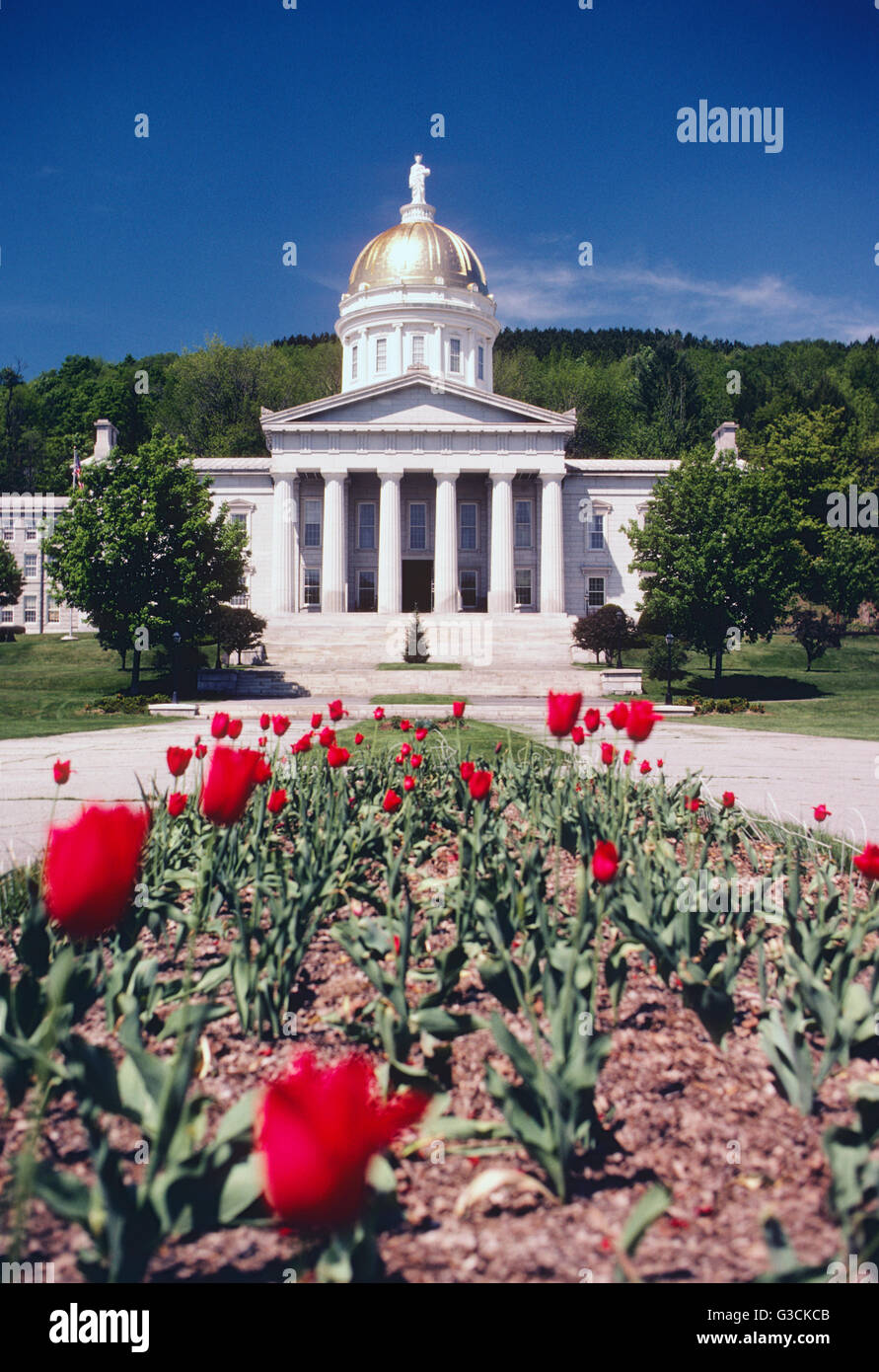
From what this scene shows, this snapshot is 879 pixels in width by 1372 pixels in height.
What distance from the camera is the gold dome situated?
60.7 meters

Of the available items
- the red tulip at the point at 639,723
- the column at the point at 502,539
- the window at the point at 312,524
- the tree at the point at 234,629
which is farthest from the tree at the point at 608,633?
the red tulip at the point at 639,723

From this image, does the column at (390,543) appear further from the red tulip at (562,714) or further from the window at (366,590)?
the red tulip at (562,714)

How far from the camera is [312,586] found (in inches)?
2216

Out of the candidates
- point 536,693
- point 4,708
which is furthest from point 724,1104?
point 536,693

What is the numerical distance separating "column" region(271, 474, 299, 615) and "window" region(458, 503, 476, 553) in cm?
1151

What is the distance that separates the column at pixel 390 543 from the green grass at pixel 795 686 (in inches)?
661

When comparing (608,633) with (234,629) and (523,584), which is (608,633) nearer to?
(234,629)

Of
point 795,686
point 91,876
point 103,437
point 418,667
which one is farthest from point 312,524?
point 91,876

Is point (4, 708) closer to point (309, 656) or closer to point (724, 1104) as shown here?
point (309, 656)

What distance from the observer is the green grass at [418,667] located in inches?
1355

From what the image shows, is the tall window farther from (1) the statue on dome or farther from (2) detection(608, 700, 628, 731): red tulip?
(2) detection(608, 700, 628, 731): red tulip

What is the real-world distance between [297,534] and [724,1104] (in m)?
55.5

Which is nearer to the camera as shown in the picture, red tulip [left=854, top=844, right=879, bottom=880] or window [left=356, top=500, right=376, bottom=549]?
red tulip [left=854, top=844, right=879, bottom=880]

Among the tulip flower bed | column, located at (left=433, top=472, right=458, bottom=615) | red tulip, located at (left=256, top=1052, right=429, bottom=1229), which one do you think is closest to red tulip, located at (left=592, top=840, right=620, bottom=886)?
the tulip flower bed
